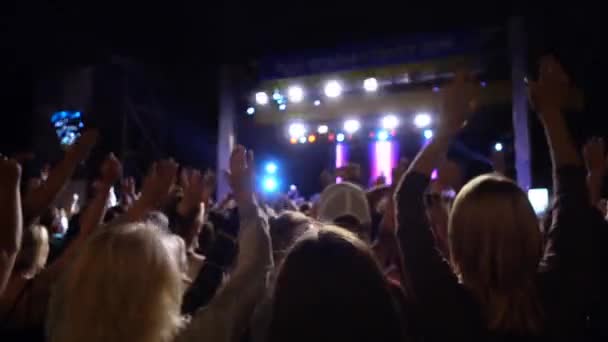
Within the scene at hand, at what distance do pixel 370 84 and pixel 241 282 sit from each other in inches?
411

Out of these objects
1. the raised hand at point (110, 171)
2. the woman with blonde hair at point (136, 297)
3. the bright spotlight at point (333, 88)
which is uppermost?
the bright spotlight at point (333, 88)

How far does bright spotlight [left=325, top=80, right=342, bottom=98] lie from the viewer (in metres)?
12.1

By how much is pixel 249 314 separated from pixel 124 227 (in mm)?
446

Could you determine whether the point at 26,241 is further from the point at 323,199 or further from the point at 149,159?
the point at 149,159

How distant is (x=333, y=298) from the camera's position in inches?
46.9

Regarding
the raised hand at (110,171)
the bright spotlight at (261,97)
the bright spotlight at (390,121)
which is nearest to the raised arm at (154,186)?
the raised hand at (110,171)

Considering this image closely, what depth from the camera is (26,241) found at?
2645mm

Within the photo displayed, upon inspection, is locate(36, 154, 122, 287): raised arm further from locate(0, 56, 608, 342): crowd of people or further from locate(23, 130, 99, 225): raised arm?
locate(0, 56, 608, 342): crowd of people

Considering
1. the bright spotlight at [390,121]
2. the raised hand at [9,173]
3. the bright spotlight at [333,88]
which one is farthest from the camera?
the bright spotlight at [390,121]

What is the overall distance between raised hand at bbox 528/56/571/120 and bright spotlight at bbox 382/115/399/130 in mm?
11540

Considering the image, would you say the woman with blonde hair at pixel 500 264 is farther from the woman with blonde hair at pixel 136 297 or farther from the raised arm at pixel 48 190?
the raised arm at pixel 48 190

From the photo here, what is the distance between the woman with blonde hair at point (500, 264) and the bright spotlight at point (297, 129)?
496 inches

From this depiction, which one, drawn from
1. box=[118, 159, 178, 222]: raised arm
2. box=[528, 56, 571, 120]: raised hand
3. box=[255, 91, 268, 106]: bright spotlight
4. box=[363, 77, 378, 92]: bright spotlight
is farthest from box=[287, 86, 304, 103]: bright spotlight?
box=[528, 56, 571, 120]: raised hand

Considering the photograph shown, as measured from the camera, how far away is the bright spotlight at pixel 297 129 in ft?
46.9
